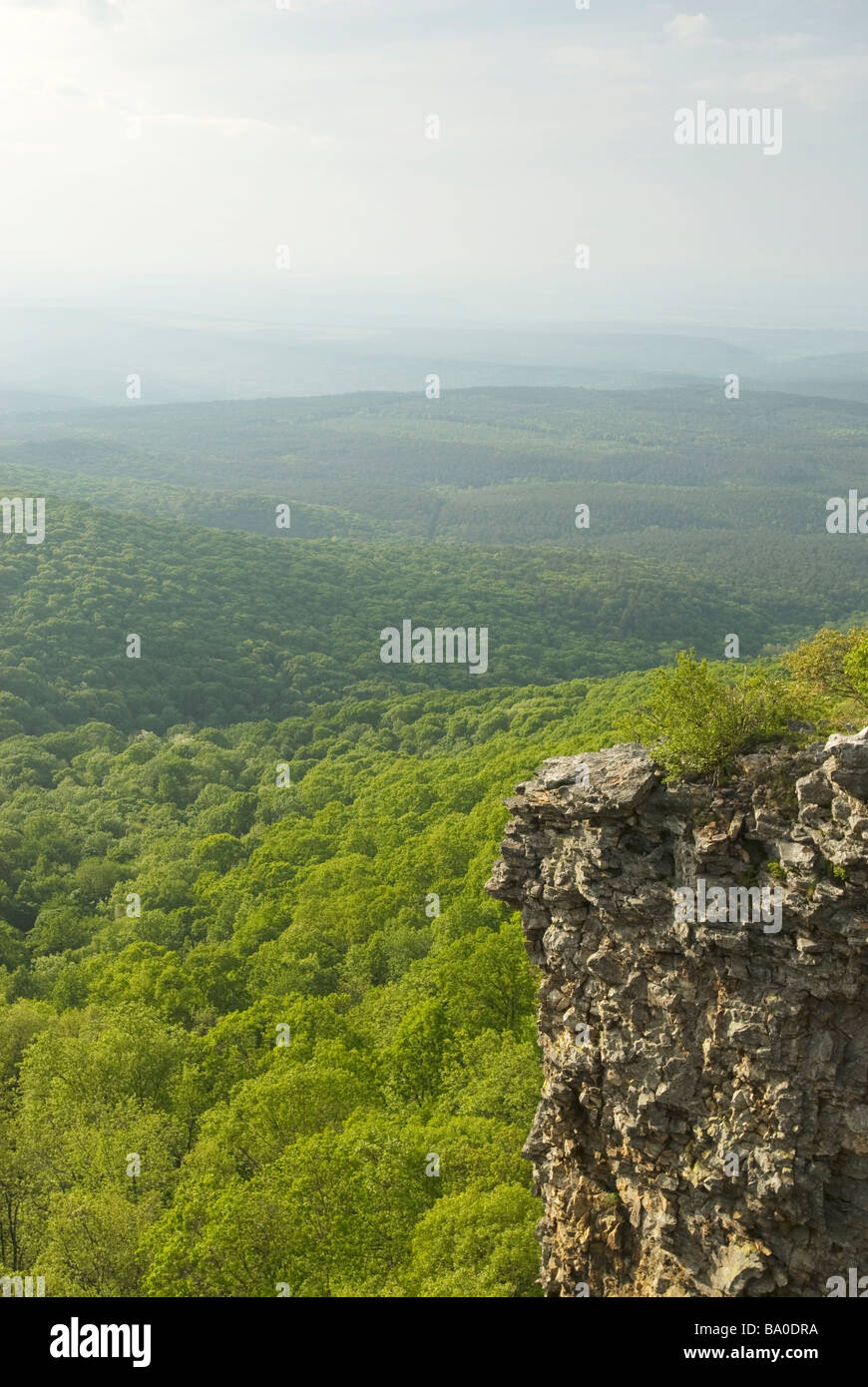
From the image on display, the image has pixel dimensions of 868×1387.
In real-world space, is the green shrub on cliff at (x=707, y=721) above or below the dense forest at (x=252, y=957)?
above

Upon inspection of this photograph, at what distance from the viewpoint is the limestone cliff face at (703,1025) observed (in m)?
14.7

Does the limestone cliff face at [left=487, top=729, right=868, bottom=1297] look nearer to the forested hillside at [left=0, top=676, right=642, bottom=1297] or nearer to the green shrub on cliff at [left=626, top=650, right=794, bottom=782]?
the green shrub on cliff at [left=626, top=650, right=794, bottom=782]

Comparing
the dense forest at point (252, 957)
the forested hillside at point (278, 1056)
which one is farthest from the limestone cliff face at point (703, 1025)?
the dense forest at point (252, 957)

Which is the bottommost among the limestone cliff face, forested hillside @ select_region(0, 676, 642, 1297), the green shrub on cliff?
forested hillside @ select_region(0, 676, 642, 1297)

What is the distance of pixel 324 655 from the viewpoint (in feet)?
423

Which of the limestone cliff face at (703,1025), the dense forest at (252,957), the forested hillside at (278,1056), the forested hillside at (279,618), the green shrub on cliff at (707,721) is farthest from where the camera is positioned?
the forested hillside at (279,618)

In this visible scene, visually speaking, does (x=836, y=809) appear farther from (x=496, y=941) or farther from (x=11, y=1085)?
(x=11, y=1085)

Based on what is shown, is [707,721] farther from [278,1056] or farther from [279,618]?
[279,618]

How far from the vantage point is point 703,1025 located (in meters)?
15.9

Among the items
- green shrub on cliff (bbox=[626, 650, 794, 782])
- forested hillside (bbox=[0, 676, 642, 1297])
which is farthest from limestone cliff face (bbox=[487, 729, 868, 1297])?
forested hillside (bbox=[0, 676, 642, 1297])

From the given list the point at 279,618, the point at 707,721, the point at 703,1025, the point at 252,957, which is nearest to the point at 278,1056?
the point at 252,957

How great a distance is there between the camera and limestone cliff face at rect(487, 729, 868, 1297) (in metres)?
14.7

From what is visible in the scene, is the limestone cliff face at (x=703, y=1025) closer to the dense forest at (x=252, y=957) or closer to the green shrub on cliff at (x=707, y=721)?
the green shrub on cliff at (x=707, y=721)

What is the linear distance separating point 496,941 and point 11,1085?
18433 millimetres
